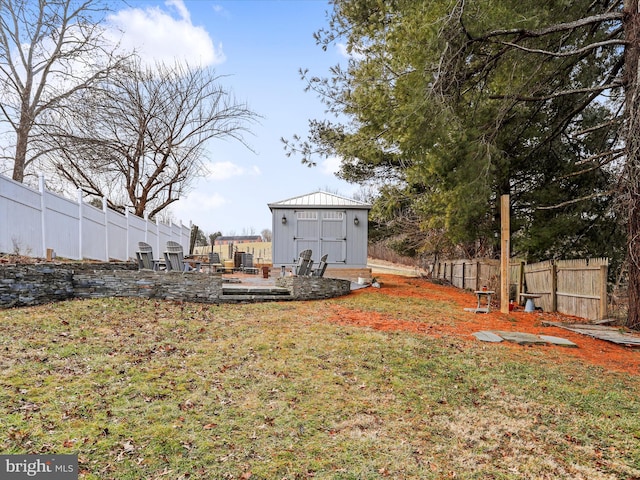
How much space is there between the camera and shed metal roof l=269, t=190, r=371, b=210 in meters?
14.1

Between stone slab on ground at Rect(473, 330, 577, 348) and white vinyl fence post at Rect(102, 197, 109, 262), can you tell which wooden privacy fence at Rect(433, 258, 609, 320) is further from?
white vinyl fence post at Rect(102, 197, 109, 262)

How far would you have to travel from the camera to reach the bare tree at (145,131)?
46.0 feet

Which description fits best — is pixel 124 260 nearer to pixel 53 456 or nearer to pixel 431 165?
pixel 431 165

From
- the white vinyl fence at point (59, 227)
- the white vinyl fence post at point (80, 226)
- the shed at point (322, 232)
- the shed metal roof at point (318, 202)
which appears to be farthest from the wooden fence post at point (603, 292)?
the white vinyl fence post at point (80, 226)

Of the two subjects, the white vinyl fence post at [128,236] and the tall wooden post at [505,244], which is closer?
the tall wooden post at [505,244]

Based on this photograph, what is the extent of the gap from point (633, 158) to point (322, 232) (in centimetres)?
920

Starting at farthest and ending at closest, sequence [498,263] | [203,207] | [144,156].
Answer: [203,207], [144,156], [498,263]

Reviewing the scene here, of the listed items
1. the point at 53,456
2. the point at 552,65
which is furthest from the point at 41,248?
the point at 552,65

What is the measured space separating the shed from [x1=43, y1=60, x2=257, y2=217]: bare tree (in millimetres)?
5327

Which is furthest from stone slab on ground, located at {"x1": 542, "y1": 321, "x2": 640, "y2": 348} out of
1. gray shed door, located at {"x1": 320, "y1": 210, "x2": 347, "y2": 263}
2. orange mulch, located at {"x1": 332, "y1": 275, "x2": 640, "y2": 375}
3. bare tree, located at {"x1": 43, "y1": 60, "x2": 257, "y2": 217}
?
bare tree, located at {"x1": 43, "y1": 60, "x2": 257, "y2": 217}

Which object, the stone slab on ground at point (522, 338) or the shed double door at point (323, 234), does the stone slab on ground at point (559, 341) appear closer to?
the stone slab on ground at point (522, 338)

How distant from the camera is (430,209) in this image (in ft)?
43.1

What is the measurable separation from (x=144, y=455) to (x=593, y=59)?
A: 40.5ft

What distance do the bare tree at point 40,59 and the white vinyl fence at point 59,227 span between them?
10.3ft
